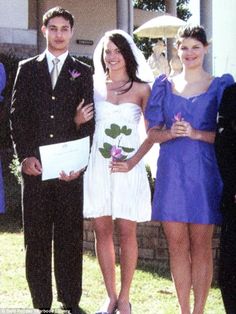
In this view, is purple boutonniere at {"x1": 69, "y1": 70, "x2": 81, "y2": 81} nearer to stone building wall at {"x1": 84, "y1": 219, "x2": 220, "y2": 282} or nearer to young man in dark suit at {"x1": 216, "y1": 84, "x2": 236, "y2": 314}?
young man in dark suit at {"x1": 216, "y1": 84, "x2": 236, "y2": 314}

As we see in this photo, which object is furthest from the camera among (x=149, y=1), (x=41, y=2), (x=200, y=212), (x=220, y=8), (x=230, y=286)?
(x=149, y=1)

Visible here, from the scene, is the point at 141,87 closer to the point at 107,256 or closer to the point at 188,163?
the point at 188,163

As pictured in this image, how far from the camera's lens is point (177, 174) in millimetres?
4316

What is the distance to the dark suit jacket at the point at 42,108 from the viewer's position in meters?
4.36

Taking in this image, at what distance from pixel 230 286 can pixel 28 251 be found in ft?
4.66

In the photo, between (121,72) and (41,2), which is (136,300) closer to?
(121,72)

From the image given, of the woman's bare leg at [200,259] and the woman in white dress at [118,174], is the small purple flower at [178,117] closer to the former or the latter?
the woman in white dress at [118,174]

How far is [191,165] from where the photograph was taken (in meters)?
4.28

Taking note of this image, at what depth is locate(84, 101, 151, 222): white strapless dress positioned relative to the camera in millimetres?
4578

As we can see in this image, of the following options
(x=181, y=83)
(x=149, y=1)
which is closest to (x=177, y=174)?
(x=181, y=83)

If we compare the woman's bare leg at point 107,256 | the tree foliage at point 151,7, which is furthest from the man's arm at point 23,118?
the tree foliage at point 151,7

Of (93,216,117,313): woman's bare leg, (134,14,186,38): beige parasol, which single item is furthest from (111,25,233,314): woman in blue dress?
(134,14,186,38): beige parasol

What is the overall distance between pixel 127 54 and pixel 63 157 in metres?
0.92

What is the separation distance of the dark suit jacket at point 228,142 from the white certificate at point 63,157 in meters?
0.96
